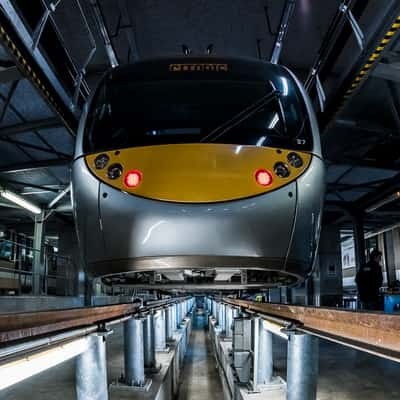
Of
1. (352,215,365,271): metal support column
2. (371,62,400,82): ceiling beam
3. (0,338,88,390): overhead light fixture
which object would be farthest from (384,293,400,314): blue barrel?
(0,338,88,390): overhead light fixture

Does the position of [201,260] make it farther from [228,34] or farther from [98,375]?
[228,34]

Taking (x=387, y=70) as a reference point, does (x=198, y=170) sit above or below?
below

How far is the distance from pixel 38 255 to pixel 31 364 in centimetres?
1064

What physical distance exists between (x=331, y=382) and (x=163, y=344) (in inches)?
122

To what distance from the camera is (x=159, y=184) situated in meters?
2.48

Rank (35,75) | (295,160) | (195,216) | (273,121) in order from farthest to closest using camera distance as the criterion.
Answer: (35,75), (273,121), (295,160), (195,216)

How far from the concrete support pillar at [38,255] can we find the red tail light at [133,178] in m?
8.65

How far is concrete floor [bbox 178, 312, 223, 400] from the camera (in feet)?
24.0

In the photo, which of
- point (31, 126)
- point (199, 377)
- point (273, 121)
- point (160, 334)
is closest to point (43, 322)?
point (273, 121)

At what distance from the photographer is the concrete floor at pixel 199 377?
287 inches

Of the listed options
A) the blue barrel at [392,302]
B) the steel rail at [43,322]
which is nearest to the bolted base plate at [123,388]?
the steel rail at [43,322]

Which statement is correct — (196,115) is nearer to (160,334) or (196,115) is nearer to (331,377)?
(331,377)

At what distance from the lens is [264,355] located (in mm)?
3623

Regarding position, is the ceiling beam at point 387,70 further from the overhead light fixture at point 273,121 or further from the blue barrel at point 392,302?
the blue barrel at point 392,302
